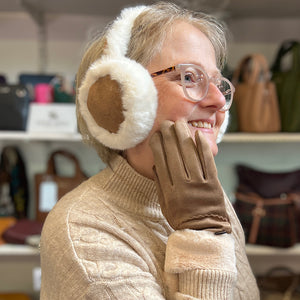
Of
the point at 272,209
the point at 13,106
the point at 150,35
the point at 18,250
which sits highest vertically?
the point at 150,35

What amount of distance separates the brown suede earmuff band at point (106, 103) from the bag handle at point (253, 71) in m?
1.26

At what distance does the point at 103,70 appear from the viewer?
718mm

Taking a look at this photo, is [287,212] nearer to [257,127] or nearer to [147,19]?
[257,127]

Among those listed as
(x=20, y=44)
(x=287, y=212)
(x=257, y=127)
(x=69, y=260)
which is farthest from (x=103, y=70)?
(x=20, y=44)

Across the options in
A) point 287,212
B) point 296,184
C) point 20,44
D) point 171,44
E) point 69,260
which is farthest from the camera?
point 20,44

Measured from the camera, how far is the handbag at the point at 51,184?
195 centimetres

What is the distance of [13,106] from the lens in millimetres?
1852

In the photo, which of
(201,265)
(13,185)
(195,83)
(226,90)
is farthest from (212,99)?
(13,185)

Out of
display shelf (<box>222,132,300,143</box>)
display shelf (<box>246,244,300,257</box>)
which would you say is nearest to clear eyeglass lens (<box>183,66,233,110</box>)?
display shelf (<box>222,132,300,143</box>)

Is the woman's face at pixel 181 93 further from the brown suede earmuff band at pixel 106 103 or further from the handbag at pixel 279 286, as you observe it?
the handbag at pixel 279 286

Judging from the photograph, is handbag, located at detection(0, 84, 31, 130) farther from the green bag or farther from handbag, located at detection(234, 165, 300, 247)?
the green bag

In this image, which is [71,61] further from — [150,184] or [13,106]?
[150,184]

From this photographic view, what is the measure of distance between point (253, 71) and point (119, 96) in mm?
1272

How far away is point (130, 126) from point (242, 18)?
1713mm
